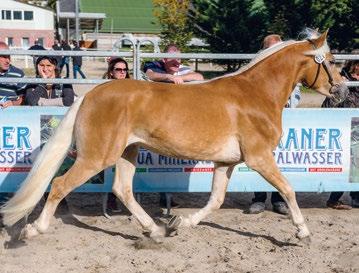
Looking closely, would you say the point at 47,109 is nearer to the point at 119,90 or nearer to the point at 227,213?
the point at 119,90

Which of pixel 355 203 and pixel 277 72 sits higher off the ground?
pixel 277 72

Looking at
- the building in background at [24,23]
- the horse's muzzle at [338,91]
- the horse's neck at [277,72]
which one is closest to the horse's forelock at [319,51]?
the horse's neck at [277,72]

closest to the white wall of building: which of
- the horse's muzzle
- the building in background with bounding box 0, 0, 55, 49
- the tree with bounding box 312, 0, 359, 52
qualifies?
the building in background with bounding box 0, 0, 55, 49

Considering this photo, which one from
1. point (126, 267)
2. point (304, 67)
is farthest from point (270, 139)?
point (126, 267)

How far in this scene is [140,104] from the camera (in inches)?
214

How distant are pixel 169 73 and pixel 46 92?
56.2 inches

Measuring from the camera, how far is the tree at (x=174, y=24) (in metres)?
30.4

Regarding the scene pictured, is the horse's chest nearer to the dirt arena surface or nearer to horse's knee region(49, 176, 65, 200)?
the dirt arena surface

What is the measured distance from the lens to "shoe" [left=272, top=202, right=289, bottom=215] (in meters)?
7.01

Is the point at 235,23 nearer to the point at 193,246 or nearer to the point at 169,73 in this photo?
the point at 169,73

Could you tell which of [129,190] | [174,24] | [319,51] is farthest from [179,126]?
[174,24]

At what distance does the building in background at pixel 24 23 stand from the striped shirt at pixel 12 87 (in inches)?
2392

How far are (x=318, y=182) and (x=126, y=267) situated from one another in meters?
2.90

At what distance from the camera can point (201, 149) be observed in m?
5.57
